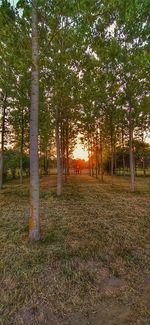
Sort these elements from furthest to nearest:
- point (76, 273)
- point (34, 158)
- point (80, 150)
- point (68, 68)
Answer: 1. point (80, 150)
2. point (68, 68)
3. point (34, 158)
4. point (76, 273)

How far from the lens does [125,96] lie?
13961mm

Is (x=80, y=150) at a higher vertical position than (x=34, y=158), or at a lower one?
higher

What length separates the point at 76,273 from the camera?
4.01 meters

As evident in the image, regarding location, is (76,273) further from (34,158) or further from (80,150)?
(80,150)

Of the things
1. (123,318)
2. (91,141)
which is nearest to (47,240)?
(123,318)

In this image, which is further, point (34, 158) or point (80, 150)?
point (80, 150)

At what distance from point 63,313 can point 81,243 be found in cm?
236

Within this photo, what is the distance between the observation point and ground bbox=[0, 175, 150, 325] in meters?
3.04

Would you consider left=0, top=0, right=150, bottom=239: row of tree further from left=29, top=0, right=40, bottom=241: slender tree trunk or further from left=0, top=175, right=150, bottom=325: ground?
left=0, top=175, right=150, bottom=325: ground

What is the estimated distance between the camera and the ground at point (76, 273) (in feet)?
9.96

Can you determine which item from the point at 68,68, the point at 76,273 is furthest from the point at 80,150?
the point at 76,273

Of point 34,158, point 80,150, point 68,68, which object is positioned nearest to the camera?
point 34,158

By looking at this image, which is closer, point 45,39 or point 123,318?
point 123,318

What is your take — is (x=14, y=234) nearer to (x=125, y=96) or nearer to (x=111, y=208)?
(x=111, y=208)
